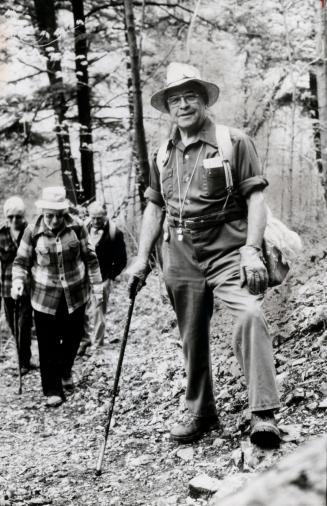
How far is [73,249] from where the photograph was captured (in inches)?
252

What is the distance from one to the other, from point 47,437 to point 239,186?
306cm

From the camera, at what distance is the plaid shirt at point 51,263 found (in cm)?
628

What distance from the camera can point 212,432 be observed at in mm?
4344

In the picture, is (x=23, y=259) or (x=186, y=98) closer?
(x=186, y=98)

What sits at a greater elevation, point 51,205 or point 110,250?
point 51,205

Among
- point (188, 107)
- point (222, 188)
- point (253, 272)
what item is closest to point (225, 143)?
point (222, 188)

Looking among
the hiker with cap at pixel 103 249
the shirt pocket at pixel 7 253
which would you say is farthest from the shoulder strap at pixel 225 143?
the hiker with cap at pixel 103 249

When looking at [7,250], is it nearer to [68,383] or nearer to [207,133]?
[68,383]

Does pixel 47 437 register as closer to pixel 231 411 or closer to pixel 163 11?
pixel 231 411

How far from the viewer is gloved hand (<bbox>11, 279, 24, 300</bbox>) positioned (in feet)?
20.1

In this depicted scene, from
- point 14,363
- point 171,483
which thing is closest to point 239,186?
point 171,483

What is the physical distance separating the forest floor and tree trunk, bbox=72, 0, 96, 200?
5.98 m

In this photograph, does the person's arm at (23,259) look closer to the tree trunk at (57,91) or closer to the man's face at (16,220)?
the man's face at (16,220)

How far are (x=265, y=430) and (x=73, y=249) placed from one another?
3.52 meters
